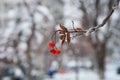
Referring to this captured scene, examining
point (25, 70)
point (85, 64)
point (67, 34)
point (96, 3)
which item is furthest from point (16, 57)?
point (85, 64)

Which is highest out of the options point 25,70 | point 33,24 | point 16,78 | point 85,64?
point 85,64

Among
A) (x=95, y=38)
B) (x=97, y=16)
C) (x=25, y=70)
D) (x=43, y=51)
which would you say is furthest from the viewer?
(x=43, y=51)

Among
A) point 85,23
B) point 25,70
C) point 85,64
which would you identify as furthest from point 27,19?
point 85,64

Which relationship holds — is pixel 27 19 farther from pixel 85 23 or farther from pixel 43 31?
pixel 85 23

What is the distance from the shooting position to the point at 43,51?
56.7 feet

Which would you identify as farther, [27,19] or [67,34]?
[27,19]

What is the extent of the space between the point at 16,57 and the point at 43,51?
3349mm

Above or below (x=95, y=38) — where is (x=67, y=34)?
below

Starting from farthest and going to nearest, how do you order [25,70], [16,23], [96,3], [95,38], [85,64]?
[85,64] → [16,23] → [25,70] → [95,38] → [96,3]

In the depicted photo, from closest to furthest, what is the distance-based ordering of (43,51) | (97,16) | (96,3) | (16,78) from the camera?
(96,3) → (97,16) → (43,51) → (16,78)

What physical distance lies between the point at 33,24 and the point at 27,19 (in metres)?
0.83

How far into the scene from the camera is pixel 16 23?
15.3 m

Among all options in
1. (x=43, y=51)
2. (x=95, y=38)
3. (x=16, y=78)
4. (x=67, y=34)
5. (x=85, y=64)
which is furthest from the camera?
(x=85, y=64)

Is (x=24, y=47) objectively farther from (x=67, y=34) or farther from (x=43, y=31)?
(x=67, y=34)
